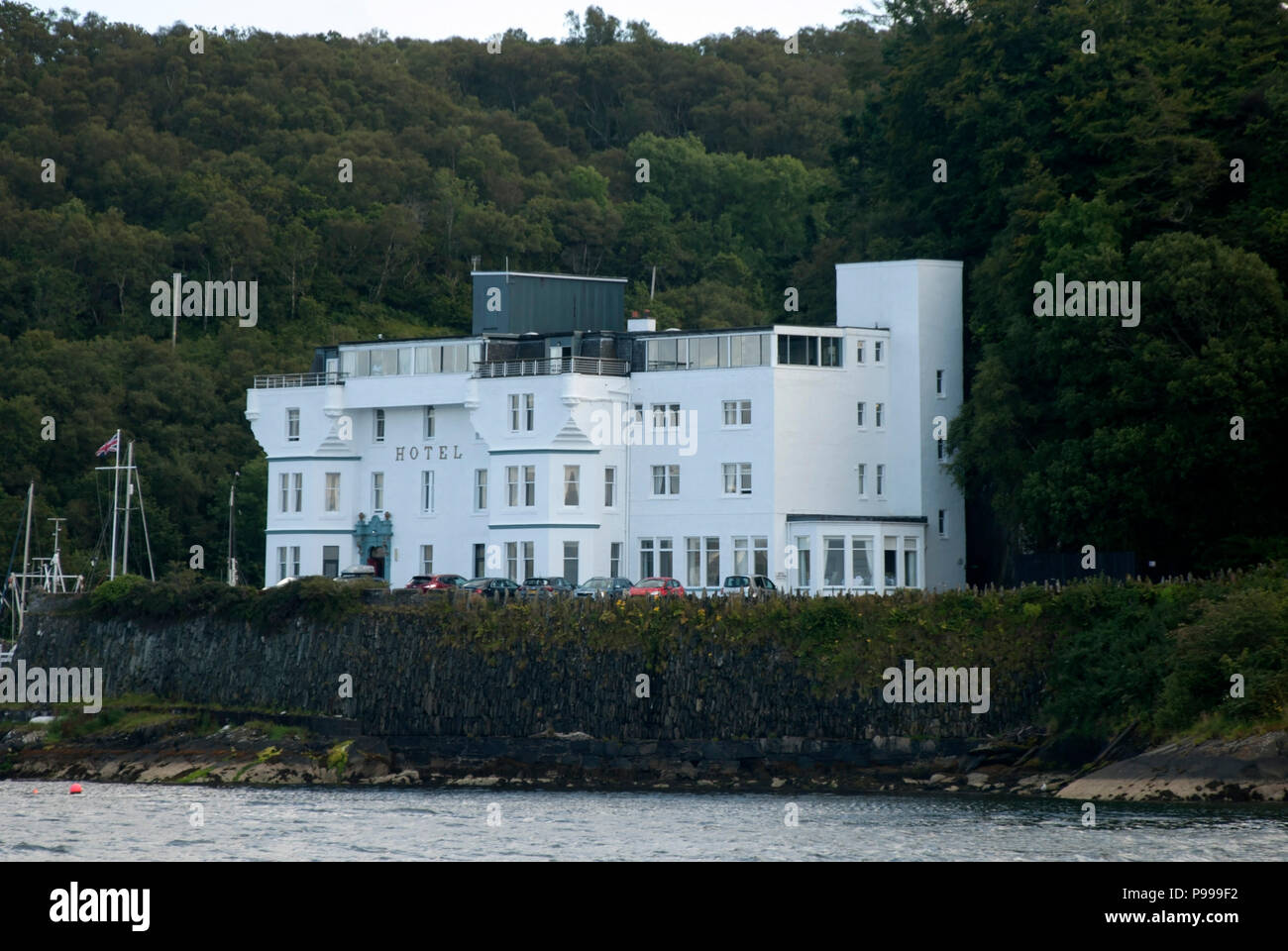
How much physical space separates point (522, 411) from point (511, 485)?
122 inches

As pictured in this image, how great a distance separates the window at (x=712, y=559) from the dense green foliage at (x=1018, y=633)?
10617 mm

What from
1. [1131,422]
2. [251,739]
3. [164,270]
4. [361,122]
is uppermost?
[361,122]

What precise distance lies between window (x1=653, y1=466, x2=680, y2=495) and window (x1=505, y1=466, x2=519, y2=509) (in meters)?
5.67

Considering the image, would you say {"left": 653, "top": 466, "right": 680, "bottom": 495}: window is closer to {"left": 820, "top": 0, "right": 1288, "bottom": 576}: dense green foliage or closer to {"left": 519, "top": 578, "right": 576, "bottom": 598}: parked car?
{"left": 519, "top": 578, "right": 576, "bottom": 598}: parked car

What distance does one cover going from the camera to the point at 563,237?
147000 mm

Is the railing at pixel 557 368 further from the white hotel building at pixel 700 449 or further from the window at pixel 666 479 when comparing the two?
the window at pixel 666 479

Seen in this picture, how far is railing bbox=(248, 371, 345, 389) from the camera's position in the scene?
300ft

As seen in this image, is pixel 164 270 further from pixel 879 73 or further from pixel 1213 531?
pixel 1213 531

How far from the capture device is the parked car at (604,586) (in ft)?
244

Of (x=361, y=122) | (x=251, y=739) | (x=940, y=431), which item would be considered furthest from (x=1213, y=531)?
(x=361, y=122)
